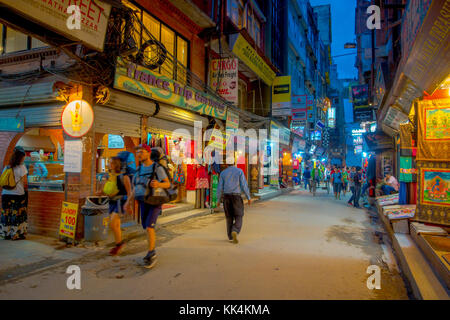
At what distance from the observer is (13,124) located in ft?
24.0

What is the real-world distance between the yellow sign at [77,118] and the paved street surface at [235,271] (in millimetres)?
2713

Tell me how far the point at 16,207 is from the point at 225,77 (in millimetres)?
8808

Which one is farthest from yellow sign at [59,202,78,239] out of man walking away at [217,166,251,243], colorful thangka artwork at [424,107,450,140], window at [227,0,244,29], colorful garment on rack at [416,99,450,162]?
window at [227,0,244,29]

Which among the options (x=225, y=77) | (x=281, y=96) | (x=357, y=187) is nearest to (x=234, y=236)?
(x=225, y=77)

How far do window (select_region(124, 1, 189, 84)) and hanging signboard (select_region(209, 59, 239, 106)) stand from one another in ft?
4.91

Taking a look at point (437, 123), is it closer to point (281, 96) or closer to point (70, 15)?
point (70, 15)

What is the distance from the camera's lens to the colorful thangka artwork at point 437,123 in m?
6.73

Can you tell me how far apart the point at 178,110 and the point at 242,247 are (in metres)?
5.58

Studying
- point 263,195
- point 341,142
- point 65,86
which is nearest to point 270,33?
point 263,195

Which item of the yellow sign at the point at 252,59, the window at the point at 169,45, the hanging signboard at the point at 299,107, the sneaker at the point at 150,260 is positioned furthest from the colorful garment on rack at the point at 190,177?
the hanging signboard at the point at 299,107

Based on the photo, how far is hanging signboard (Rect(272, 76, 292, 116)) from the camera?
17719mm

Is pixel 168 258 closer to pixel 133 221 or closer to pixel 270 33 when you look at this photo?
pixel 133 221

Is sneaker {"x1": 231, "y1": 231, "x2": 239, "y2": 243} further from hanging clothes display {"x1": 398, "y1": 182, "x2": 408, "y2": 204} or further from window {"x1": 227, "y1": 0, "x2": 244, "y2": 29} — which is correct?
window {"x1": 227, "y1": 0, "x2": 244, "y2": 29}

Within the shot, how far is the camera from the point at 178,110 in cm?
996
